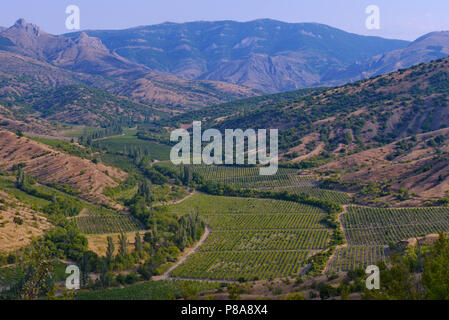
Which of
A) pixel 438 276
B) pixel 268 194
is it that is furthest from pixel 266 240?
pixel 438 276

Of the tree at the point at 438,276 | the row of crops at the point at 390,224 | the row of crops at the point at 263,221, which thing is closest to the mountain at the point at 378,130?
the row of crops at the point at 390,224

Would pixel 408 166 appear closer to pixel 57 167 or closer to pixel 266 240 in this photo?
pixel 266 240

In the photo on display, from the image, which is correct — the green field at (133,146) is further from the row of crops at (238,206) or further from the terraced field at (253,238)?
the terraced field at (253,238)

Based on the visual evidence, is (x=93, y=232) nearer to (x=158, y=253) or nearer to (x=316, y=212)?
(x=158, y=253)

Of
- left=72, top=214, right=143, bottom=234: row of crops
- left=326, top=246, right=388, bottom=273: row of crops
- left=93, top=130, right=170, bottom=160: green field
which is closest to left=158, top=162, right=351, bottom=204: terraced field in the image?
left=326, top=246, right=388, bottom=273: row of crops

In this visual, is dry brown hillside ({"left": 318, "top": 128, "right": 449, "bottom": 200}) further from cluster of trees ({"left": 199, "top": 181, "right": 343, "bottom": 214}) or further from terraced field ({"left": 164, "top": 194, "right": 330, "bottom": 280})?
terraced field ({"left": 164, "top": 194, "right": 330, "bottom": 280})
